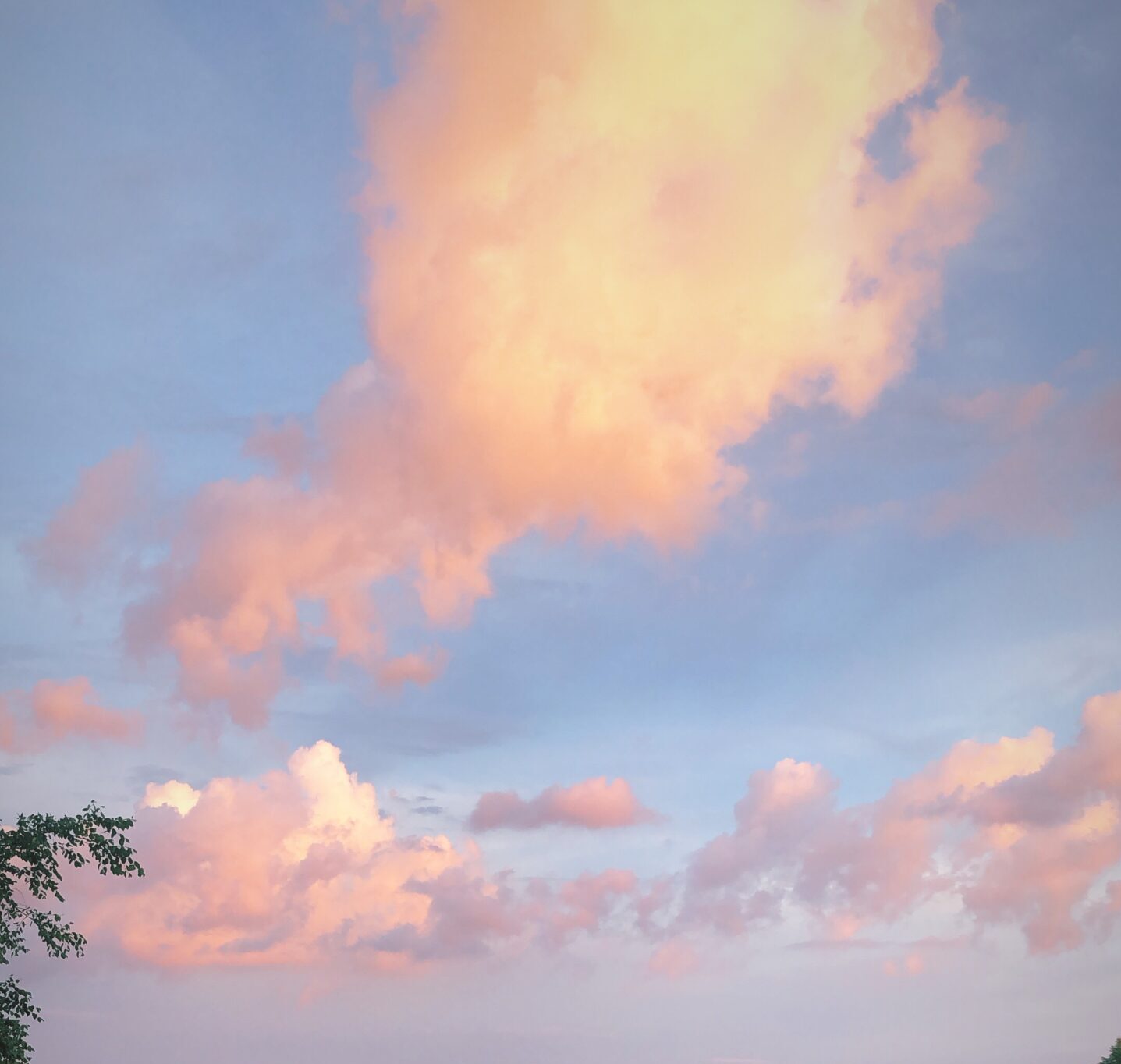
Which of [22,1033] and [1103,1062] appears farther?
[1103,1062]

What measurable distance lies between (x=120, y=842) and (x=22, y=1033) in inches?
314

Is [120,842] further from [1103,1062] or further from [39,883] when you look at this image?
[1103,1062]

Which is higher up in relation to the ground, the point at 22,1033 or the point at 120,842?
the point at 120,842

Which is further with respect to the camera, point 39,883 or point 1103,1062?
point 1103,1062

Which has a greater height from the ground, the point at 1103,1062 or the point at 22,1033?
the point at 1103,1062

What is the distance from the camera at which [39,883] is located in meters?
51.5

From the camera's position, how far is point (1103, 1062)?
150875 millimetres

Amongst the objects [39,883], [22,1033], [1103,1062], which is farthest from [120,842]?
[1103,1062]

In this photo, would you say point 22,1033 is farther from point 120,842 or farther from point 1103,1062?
point 1103,1062

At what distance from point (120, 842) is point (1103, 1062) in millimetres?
132738

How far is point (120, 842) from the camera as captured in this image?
5194 cm

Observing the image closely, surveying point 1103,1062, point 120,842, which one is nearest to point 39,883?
point 120,842

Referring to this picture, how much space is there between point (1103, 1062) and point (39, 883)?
134 metres
